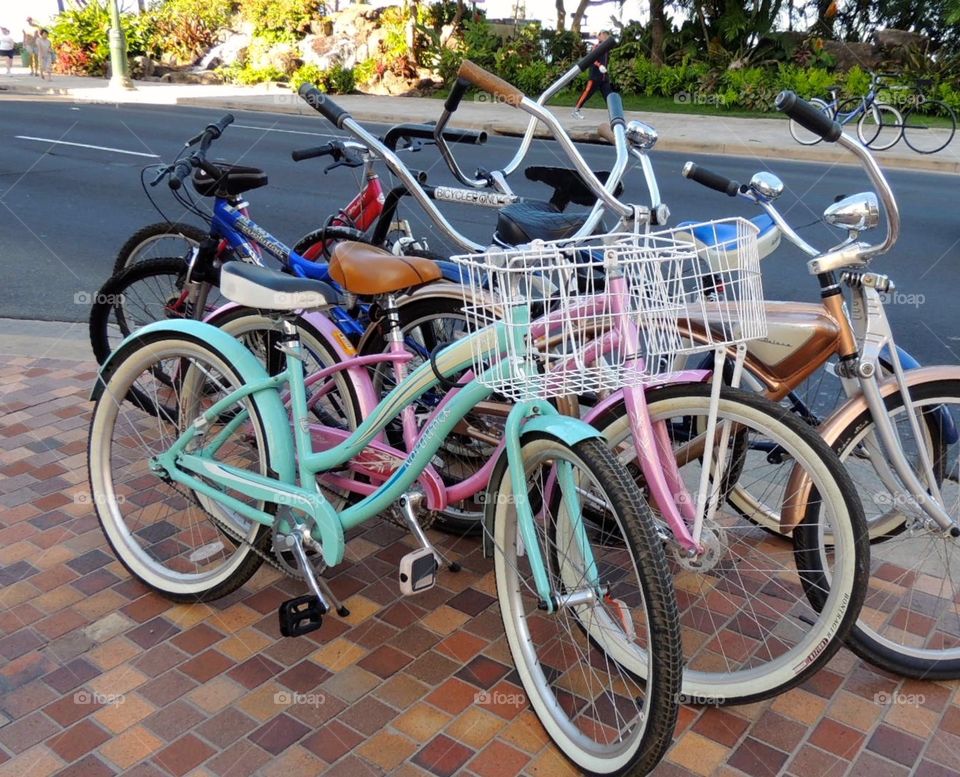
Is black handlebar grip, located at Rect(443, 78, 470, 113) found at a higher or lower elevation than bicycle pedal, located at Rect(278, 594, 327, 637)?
higher

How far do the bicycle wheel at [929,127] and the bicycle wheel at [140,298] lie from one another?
1348 cm

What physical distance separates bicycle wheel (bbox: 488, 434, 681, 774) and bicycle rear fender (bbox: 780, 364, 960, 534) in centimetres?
48

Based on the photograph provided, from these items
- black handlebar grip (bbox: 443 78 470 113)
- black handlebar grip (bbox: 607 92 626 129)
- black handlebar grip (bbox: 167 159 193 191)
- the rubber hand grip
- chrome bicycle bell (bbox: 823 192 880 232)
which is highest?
the rubber hand grip

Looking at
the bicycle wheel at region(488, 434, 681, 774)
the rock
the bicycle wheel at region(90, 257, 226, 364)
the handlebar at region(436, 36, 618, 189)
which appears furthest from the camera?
the rock

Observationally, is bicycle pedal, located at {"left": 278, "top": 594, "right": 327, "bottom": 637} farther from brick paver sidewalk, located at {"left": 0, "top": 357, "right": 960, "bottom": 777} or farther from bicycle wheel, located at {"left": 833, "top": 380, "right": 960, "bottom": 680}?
bicycle wheel, located at {"left": 833, "top": 380, "right": 960, "bottom": 680}

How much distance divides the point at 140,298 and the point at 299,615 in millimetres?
2472

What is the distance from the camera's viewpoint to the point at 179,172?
4.06 metres

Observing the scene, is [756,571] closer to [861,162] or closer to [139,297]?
[861,162]

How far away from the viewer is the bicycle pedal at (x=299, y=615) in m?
2.91

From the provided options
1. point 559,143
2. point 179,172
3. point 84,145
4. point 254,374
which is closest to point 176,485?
point 254,374

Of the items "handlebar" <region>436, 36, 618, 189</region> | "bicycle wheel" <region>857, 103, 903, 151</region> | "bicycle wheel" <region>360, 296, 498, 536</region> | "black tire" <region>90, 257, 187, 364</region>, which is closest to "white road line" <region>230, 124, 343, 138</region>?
"bicycle wheel" <region>857, 103, 903, 151</region>

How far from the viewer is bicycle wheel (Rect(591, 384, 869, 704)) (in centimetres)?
253

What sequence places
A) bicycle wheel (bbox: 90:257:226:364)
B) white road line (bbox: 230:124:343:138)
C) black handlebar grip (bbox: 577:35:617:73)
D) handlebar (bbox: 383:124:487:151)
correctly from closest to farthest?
black handlebar grip (bbox: 577:35:617:73) → handlebar (bbox: 383:124:487:151) → bicycle wheel (bbox: 90:257:226:364) → white road line (bbox: 230:124:343:138)

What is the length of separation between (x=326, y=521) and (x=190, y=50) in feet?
97.0
